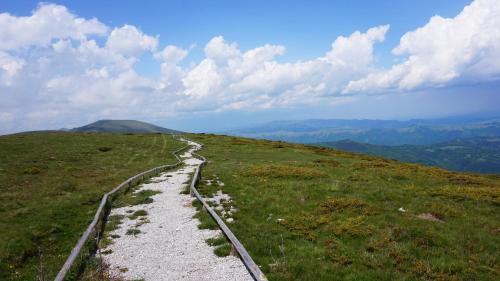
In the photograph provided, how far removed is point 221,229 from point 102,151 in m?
47.3

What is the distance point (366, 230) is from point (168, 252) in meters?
9.69

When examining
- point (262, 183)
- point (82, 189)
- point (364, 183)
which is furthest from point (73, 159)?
point (364, 183)

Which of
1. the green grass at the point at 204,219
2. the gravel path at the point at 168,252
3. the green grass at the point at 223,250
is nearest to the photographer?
the gravel path at the point at 168,252

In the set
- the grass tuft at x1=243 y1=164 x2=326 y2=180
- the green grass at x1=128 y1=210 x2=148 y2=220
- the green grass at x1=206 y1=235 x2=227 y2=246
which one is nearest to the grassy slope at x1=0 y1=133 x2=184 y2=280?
the green grass at x1=128 y1=210 x2=148 y2=220

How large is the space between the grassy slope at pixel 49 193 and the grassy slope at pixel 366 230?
29.8 ft

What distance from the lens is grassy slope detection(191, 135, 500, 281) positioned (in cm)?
1246

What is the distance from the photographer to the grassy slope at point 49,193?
15500mm

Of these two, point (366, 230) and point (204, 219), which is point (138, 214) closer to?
point (204, 219)

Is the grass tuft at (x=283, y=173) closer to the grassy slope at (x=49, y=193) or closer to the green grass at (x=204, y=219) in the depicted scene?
the green grass at (x=204, y=219)

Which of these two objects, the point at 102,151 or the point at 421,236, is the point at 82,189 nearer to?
the point at 421,236

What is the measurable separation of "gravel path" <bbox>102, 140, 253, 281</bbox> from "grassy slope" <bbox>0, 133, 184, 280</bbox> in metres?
2.63

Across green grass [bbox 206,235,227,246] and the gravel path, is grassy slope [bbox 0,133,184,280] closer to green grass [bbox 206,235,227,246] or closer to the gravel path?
the gravel path

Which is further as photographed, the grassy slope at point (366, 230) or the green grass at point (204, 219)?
the green grass at point (204, 219)

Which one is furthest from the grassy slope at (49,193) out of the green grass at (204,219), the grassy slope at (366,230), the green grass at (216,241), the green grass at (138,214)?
the grassy slope at (366,230)
